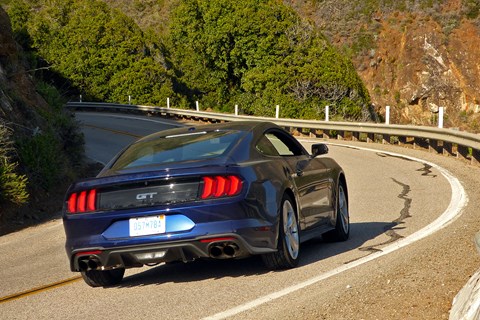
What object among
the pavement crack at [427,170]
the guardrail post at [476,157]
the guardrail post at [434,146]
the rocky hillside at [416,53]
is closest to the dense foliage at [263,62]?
the rocky hillside at [416,53]

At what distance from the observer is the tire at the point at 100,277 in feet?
26.3

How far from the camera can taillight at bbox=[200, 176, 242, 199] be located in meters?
7.44

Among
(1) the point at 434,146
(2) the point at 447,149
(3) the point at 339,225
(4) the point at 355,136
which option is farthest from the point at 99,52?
(3) the point at 339,225

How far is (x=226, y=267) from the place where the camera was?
27.9 ft

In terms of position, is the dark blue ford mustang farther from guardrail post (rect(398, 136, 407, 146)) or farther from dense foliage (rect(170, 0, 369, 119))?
dense foliage (rect(170, 0, 369, 119))

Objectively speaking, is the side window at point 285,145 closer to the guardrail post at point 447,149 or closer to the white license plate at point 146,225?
the white license plate at point 146,225

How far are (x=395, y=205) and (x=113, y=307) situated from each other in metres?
6.89

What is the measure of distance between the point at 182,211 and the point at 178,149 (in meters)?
1.07

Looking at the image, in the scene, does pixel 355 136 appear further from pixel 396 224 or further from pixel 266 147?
pixel 266 147

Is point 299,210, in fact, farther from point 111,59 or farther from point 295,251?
point 111,59

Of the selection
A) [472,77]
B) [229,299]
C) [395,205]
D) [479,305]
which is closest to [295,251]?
[229,299]

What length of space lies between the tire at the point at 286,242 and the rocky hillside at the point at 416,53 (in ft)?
168

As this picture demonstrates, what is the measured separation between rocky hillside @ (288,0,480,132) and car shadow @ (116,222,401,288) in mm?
49818

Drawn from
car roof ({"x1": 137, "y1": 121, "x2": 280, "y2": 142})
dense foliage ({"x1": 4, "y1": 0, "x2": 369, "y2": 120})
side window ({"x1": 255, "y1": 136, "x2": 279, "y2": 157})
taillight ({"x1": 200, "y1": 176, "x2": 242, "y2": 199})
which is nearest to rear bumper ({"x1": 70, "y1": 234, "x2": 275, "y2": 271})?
taillight ({"x1": 200, "y1": 176, "x2": 242, "y2": 199})
